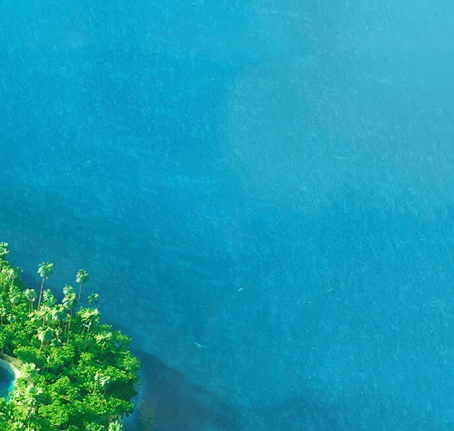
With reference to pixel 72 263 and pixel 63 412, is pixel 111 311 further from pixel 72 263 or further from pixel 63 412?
pixel 63 412

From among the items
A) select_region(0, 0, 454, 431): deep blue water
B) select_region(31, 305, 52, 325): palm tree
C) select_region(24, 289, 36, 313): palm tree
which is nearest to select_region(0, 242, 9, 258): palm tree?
select_region(24, 289, 36, 313): palm tree

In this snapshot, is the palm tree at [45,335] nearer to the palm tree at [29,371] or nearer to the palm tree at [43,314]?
the palm tree at [43,314]

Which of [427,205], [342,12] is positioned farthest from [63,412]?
[342,12]

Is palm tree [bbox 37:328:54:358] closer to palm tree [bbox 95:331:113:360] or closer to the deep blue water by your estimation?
palm tree [bbox 95:331:113:360]

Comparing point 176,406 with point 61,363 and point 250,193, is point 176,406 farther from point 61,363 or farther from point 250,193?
point 250,193

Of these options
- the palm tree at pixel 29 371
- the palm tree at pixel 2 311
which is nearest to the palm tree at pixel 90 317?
the palm tree at pixel 2 311

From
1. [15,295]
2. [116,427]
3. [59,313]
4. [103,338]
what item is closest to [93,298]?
[103,338]
